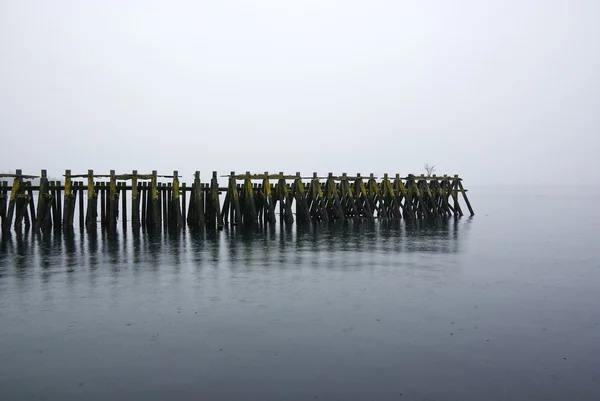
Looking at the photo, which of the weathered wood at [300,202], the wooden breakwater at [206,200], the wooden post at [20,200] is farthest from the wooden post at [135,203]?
the weathered wood at [300,202]

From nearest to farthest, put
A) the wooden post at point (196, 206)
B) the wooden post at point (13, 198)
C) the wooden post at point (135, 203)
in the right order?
the wooden post at point (13, 198), the wooden post at point (135, 203), the wooden post at point (196, 206)

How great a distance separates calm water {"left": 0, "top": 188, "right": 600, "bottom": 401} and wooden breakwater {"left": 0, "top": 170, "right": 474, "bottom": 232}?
22.6ft

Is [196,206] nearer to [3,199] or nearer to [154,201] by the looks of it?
[154,201]

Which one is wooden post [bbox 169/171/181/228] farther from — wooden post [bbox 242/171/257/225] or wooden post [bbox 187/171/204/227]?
wooden post [bbox 242/171/257/225]

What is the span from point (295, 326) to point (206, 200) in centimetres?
2175

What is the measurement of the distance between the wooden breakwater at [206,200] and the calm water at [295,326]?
22.6ft

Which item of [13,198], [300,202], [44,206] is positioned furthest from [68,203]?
[300,202]

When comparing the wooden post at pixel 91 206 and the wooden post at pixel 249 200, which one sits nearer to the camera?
the wooden post at pixel 91 206

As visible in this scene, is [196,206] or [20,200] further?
[196,206]

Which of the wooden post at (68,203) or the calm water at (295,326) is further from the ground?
the wooden post at (68,203)

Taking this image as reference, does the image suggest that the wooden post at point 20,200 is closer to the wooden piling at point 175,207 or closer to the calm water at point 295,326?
the wooden piling at point 175,207

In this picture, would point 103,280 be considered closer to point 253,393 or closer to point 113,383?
point 113,383

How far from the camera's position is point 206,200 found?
29.5 m

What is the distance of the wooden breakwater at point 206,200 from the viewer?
75.9 feet
